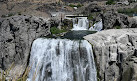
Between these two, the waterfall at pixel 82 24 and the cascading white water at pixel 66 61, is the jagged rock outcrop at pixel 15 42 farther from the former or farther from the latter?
the waterfall at pixel 82 24

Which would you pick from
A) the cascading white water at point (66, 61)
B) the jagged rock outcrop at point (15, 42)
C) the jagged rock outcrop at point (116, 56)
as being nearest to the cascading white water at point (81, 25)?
the cascading white water at point (66, 61)

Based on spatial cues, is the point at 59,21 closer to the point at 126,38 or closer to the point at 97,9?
the point at 126,38

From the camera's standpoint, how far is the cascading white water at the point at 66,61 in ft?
39.6

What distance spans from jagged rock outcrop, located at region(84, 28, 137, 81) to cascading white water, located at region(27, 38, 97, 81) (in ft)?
2.17

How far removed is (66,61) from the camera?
40.7 ft

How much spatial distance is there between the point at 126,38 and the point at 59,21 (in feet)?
40.5

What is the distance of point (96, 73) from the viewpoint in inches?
474

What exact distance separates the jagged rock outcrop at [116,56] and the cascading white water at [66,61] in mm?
662

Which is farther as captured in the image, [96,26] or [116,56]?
[96,26]

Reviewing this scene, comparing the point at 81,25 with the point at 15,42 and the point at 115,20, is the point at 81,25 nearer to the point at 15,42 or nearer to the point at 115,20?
the point at 115,20

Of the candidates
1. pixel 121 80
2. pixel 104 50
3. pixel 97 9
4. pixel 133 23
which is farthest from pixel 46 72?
pixel 97 9

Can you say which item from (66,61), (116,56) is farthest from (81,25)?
(116,56)

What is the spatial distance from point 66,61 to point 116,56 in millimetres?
3817

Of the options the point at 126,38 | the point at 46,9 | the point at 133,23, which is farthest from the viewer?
the point at 46,9
